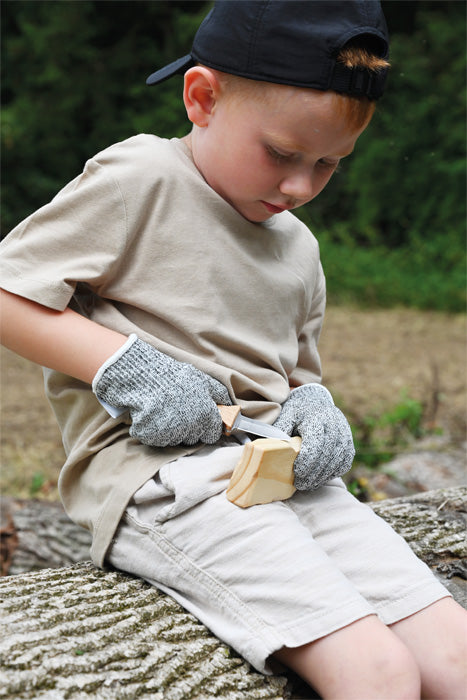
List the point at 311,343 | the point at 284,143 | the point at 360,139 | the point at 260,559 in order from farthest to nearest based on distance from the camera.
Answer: the point at 360,139 → the point at 311,343 → the point at 284,143 → the point at 260,559

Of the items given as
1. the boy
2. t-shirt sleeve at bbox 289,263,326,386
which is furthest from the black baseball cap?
t-shirt sleeve at bbox 289,263,326,386

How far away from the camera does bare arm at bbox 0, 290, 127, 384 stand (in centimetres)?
152

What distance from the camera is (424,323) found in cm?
698

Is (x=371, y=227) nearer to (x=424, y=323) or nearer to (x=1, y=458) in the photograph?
(x=424, y=323)

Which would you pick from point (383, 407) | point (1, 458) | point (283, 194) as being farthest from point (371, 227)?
point (283, 194)

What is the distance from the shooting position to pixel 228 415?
5.18 feet

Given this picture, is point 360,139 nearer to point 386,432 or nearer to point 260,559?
point 386,432

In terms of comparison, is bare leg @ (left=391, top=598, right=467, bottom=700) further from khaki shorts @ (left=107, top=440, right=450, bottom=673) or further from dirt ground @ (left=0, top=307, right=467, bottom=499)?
dirt ground @ (left=0, top=307, right=467, bottom=499)

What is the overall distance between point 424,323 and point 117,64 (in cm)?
629

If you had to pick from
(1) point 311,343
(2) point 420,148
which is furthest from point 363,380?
(2) point 420,148

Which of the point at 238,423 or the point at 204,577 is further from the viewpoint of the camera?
the point at 238,423

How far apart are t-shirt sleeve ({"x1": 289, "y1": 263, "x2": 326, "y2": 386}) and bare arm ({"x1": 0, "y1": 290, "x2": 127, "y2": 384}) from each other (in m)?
0.57

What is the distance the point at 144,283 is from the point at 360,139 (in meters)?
8.90

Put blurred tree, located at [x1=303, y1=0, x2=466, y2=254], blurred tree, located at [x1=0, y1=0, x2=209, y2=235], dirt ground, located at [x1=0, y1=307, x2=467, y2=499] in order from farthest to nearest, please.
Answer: blurred tree, located at [x1=0, y1=0, x2=209, y2=235]
blurred tree, located at [x1=303, y1=0, x2=466, y2=254]
dirt ground, located at [x1=0, y1=307, x2=467, y2=499]
